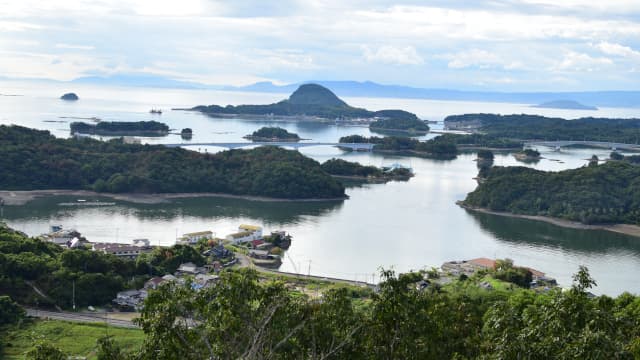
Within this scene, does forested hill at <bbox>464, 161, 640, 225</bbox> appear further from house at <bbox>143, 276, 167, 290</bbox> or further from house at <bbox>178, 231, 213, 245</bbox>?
house at <bbox>143, 276, 167, 290</bbox>

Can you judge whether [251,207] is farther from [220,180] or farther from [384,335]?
[384,335]

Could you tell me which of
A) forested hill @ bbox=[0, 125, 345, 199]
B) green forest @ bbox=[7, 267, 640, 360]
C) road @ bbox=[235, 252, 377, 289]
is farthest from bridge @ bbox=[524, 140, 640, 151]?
green forest @ bbox=[7, 267, 640, 360]

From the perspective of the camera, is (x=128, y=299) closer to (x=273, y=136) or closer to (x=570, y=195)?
(x=570, y=195)

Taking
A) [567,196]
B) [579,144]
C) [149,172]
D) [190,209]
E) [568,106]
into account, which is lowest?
[190,209]

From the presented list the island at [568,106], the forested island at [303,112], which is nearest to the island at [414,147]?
the forested island at [303,112]

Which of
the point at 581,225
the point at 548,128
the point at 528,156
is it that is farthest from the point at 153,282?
the point at 548,128

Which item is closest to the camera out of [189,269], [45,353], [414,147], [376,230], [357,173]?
[45,353]
